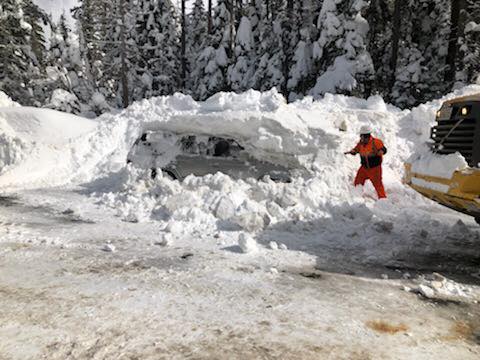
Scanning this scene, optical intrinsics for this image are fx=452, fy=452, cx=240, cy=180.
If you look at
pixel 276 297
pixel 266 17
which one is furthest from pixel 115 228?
pixel 266 17

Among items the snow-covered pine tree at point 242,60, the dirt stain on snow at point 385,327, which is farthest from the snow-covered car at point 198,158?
the snow-covered pine tree at point 242,60

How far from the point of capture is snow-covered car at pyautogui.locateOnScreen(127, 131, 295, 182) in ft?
28.4

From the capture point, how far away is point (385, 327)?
Result: 3793mm

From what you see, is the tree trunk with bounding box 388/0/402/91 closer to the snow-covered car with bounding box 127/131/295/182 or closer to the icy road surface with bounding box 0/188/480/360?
the snow-covered car with bounding box 127/131/295/182

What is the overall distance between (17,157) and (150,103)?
13.4ft

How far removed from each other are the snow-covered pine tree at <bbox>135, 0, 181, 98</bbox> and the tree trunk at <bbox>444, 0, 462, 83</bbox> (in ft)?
74.1

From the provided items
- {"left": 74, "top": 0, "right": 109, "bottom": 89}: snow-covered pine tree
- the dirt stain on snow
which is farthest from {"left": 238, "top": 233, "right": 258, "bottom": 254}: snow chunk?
{"left": 74, "top": 0, "right": 109, "bottom": 89}: snow-covered pine tree

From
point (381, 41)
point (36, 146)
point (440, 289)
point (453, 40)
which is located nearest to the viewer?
point (440, 289)

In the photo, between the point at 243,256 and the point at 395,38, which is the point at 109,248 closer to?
the point at 243,256

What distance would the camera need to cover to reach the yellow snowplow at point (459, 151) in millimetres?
5199

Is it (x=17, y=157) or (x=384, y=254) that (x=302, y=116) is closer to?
(x=384, y=254)

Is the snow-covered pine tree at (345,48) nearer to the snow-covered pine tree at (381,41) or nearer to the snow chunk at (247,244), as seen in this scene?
the snow-covered pine tree at (381,41)

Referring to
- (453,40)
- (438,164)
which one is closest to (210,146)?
(438,164)

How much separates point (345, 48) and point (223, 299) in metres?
17.0
